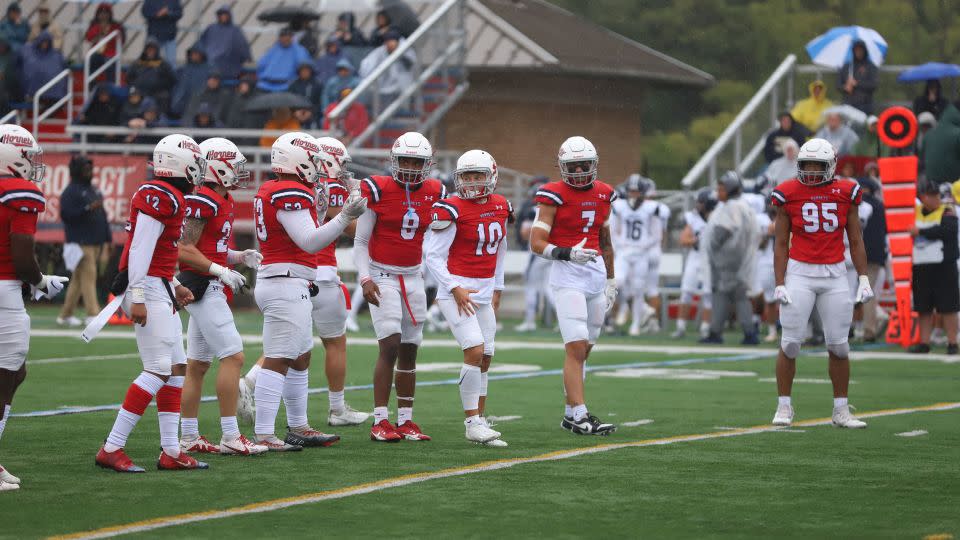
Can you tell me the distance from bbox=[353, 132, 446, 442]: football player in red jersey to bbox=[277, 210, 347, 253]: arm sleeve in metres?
1.04

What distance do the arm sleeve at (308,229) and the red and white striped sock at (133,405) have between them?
1204mm

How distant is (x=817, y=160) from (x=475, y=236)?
258cm

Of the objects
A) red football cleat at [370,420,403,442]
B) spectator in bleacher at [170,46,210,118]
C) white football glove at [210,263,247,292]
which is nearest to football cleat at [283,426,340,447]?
red football cleat at [370,420,403,442]

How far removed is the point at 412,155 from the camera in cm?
1032

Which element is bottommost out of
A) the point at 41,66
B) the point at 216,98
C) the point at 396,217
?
the point at 396,217

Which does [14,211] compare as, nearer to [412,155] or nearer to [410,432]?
[412,155]

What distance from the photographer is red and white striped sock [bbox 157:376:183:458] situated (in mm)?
8961

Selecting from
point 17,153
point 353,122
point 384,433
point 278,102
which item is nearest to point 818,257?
point 384,433

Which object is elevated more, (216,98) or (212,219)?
(216,98)

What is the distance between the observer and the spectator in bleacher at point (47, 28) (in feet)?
93.8

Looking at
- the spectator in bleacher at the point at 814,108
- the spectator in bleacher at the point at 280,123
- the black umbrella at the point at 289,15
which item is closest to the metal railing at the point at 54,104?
the black umbrella at the point at 289,15

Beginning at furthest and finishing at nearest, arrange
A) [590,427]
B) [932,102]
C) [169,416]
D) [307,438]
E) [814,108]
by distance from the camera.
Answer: [814,108]
[932,102]
[590,427]
[307,438]
[169,416]

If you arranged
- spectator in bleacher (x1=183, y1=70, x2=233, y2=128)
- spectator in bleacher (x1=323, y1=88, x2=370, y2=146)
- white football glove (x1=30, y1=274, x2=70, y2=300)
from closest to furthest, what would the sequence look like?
white football glove (x1=30, y1=274, x2=70, y2=300)
spectator in bleacher (x1=323, y1=88, x2=370, y2=146)
spectator in bleacher (x1=183, y1=70, x2=233, y2=128)

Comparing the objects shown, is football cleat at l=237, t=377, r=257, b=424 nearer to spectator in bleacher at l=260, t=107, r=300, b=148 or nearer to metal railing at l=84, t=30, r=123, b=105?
spectator in bleacher at l=260, t=107, r=300, b=148
